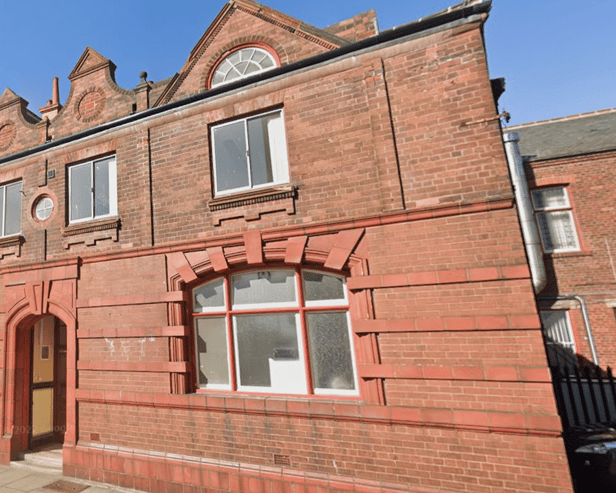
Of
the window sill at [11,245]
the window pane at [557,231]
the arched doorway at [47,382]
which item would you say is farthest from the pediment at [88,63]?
the window pane at [557,231]

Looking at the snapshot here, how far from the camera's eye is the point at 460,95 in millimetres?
4719

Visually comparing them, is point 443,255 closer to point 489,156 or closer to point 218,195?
point 489,156

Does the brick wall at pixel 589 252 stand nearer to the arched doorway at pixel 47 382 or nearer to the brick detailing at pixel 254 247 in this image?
the brick detailing at pixel 254 247

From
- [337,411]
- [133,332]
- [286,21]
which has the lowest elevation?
[337,411]

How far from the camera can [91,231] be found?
6723 mm

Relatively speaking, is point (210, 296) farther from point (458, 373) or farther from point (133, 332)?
point (458, 373)

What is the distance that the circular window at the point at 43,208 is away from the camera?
7.40m

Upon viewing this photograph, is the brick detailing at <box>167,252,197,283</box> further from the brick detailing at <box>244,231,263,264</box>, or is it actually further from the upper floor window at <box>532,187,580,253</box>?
the upper floor window at <box>532,187,580,253</box>

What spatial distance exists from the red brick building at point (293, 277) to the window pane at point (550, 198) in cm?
909

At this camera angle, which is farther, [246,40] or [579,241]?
[579,241]

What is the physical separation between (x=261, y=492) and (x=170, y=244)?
13.8ft

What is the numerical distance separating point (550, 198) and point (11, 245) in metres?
16.1

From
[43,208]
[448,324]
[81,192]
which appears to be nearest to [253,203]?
[448,324]

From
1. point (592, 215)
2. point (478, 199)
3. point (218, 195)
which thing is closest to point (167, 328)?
point (218, 195)
